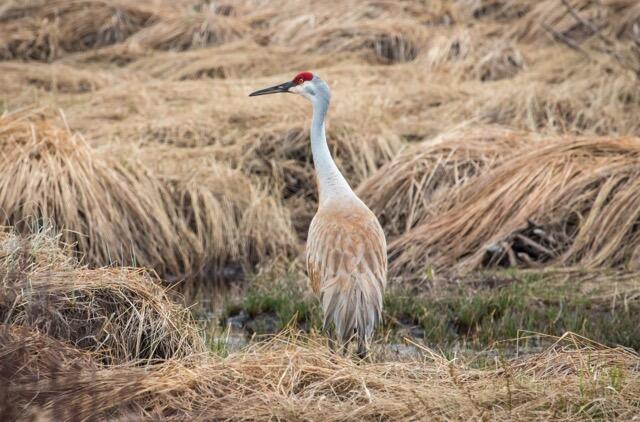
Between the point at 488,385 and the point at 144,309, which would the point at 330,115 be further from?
the point at 488,385

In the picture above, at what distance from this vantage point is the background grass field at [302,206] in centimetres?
455

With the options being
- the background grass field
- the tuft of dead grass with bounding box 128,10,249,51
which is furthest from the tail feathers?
the tuft of dead grass with bounding box 128,10,249,51

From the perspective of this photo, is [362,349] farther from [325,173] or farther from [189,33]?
[189,33]

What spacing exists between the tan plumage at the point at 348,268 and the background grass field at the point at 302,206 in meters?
0.23

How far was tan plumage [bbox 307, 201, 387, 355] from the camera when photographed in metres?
5.70

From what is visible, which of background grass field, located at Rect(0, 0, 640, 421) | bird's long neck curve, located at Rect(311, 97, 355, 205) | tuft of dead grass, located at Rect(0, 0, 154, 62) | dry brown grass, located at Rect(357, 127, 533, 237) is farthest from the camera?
tuft of dead grass, located at Rect(0, 0, 154, 62)

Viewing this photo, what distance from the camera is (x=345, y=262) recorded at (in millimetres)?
5863

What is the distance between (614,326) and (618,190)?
2.04m

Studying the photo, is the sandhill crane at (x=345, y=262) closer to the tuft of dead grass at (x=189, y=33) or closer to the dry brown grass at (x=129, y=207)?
the dry brown grass at (x=129, y=207)

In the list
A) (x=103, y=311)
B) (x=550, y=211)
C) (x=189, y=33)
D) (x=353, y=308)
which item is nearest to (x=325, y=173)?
(x=353, y=308)

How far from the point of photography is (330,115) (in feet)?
35.8

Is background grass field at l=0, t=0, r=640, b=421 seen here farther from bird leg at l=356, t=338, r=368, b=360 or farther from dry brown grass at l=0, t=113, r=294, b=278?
bird leg at l=356, t=338, r=368, b=360

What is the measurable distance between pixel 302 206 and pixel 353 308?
4379mm

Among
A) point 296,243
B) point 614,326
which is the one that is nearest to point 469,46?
point 296,243
